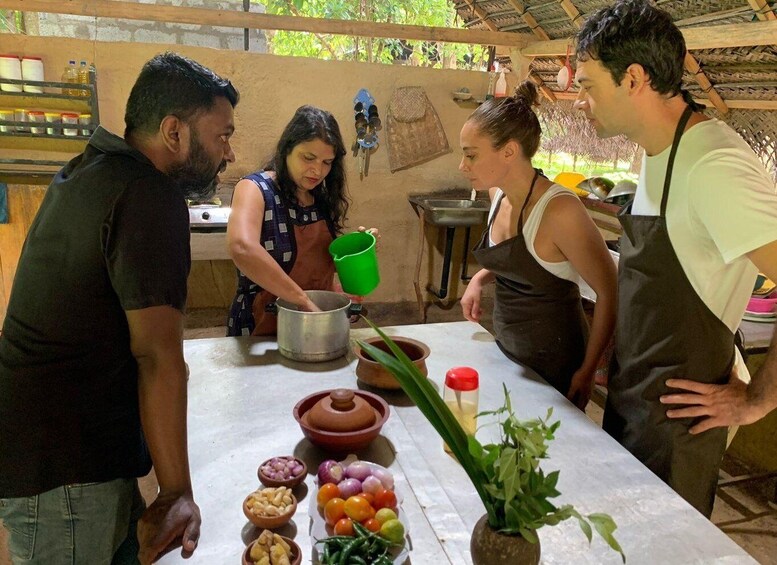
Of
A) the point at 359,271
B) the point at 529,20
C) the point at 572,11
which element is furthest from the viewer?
the point at 529,20

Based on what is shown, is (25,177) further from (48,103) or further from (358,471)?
(358,471)

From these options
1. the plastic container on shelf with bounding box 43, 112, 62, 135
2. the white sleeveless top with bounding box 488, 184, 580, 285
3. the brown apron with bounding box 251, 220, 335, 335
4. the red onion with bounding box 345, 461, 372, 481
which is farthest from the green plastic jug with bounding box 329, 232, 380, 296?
the plastic container on shelf with bounding box 43, 112, 62, 135

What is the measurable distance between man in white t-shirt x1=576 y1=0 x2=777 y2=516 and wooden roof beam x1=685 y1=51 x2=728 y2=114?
282 cm

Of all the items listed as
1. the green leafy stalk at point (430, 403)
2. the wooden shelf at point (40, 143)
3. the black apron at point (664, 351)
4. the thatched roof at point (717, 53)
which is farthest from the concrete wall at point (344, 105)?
the green leafy stalk at point (430, 403)

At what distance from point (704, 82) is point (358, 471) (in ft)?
13.0

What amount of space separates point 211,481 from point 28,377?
427 millimetres

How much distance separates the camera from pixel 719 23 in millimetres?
3221

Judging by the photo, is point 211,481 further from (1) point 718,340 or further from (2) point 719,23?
(2) point 719,23

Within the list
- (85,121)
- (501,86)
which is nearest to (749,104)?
(501,86)

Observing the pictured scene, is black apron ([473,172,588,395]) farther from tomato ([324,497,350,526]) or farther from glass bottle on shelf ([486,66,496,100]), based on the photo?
glass bottle on shelf ([486,66,496,100])

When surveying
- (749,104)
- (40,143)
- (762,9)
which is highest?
(762,9)

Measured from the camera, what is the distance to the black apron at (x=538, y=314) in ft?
6.17

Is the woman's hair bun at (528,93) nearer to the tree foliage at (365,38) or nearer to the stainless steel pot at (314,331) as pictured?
the stainless steel pot at (314,331)

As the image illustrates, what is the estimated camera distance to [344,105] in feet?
14.8
